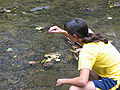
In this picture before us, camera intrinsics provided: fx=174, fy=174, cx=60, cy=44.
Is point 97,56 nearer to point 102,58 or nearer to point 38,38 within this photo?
point 102,58

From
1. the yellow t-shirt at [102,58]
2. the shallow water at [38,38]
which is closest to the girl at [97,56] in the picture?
the yellow t-shirt at [102,58]

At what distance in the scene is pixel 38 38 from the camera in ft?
12.1

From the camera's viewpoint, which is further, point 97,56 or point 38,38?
point 38,38

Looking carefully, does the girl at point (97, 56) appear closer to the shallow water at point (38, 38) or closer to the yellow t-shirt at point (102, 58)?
the yellow t-shirt at point (102, 58)

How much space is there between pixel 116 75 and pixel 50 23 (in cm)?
280

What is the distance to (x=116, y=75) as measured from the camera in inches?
76.0

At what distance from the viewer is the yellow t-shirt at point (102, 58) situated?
1.79 metres

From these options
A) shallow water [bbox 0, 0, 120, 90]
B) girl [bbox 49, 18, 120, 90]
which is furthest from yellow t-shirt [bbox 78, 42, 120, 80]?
shallow water [bbox 0, 0, 120, 90]

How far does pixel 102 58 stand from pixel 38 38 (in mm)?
2056

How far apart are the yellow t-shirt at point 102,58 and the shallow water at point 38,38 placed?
0.76m

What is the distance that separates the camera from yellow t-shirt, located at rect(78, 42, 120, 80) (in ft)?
5.87

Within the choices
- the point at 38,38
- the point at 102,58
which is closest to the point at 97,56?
the point at 102,58

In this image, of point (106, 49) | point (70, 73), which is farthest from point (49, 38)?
point (106, 49)

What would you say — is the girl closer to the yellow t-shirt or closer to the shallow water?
the yellow t-shirt
